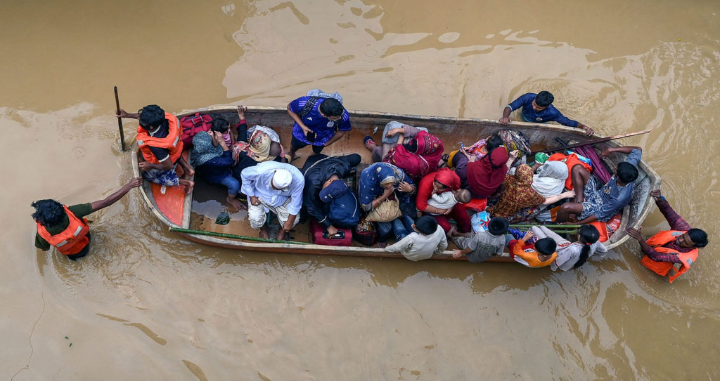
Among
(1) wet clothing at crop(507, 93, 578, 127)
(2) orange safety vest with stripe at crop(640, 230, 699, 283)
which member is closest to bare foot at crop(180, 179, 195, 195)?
(1) wet clothing at crop(507, 93, 578, 127)

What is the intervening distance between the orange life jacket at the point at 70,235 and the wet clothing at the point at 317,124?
7.47 ft

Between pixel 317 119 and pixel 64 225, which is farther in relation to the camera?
pixel 317 119

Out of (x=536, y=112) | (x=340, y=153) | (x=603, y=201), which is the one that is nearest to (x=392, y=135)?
(x=340, y=153)

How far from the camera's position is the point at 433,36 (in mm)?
6738

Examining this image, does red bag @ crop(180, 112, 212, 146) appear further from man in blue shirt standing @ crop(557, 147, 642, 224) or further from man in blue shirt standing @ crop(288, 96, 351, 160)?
man in blue shirt standing @ crop(557, 147, 642, 224)

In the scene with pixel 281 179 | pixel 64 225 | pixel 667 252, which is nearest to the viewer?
pixel 64 225

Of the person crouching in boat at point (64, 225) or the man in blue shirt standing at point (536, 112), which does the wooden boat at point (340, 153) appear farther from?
the person crouching in boat at point (64, 225)

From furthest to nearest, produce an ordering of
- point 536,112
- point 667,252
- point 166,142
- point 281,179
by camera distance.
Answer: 1. point 536,112
2. point 667,252
3. point 166,142
4. point 281,179

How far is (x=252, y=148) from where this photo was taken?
16.1ft

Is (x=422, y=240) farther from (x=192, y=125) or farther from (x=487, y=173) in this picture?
(x=192, y=125)

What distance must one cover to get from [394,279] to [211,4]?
4691 mm

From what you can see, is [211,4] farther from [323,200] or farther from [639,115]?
[639,115]

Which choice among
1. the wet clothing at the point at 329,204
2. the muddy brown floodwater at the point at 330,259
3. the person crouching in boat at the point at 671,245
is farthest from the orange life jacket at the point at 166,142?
the person crouching in boat at the point at 671,245

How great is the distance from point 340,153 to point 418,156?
124cm
